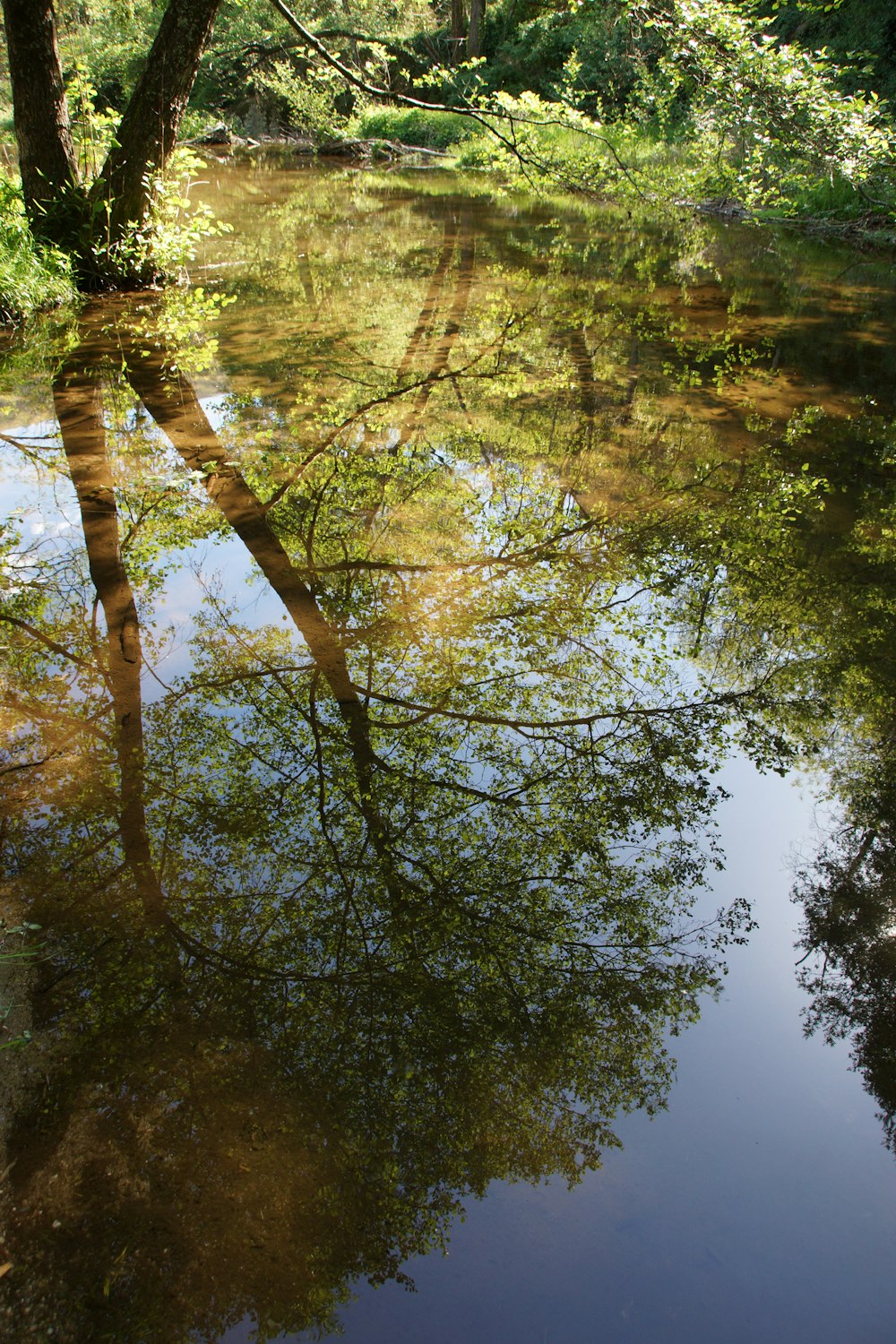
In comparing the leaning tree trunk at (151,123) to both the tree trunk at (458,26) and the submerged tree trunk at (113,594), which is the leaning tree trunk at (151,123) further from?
the tree trunk at (458,26)

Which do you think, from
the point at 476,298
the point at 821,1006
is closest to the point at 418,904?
the point at 821,1006

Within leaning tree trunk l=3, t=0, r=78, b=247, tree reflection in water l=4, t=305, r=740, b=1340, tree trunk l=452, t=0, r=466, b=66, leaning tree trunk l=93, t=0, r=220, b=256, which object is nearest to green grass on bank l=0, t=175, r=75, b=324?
leaning tree trunk l=3, t=0, r=78, b=247

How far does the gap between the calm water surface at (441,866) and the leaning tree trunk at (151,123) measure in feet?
12.1

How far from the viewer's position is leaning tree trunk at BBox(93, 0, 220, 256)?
28.2ft

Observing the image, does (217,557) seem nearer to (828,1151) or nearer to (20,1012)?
(20,1012)

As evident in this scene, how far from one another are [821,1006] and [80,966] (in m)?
2.34

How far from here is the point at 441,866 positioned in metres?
2.97

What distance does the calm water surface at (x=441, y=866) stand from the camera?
1.94 metres

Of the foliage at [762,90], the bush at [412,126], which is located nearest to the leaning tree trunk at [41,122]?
the foliage at [762,90]

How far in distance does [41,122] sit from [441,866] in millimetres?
9744

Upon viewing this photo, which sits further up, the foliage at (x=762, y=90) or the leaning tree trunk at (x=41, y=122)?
the leaning tree trunk at (x=41, y=122)

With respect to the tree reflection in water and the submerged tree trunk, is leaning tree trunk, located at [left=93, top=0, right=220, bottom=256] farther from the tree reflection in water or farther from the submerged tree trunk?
the tree reflection in water

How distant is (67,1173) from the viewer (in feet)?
6.63

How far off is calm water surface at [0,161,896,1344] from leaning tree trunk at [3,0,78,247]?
3.59m
